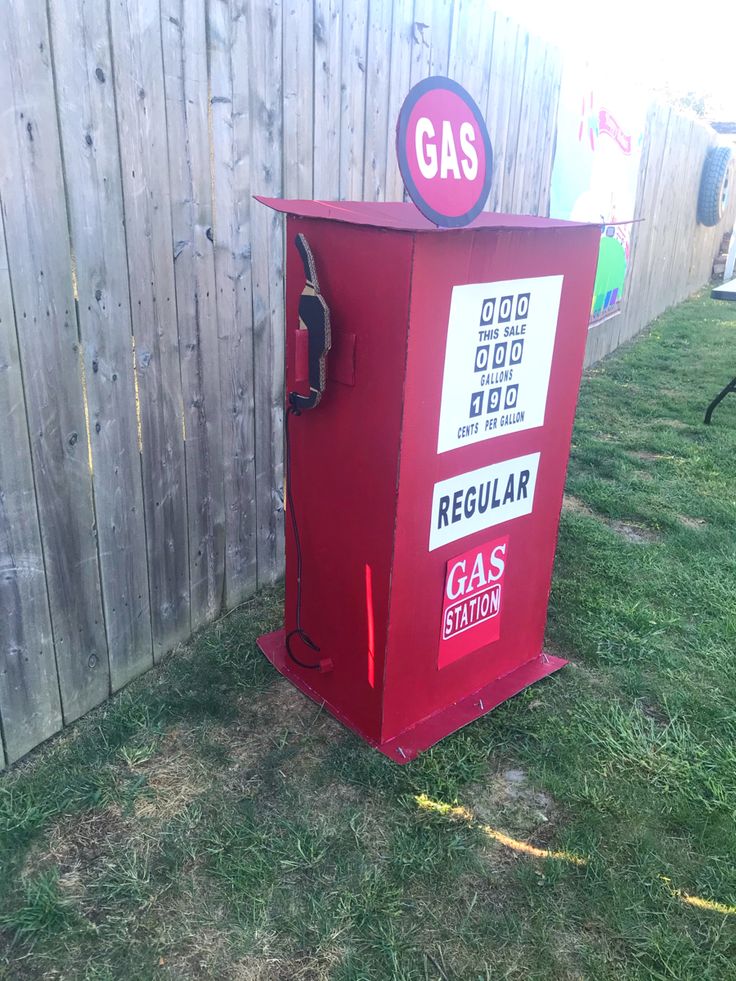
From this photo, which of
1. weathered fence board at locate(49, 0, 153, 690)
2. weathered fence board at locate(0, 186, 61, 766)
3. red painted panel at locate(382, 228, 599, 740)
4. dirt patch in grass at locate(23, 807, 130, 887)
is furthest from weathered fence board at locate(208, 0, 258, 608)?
dirt patch in grass at locate(23, 807, 130, 887)

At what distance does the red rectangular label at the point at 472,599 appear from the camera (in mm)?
2547

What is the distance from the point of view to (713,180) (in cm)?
1159

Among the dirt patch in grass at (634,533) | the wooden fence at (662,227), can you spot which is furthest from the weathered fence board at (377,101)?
the wooden fence at (662,227)

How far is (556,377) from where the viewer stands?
8.57ft

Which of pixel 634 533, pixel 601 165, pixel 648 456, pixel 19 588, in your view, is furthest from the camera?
pixel 601 165

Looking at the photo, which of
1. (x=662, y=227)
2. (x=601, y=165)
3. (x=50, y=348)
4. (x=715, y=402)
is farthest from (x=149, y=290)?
(x=662, y=227)

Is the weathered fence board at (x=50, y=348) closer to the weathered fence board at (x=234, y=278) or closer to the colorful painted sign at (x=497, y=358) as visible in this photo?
the weathered fence board at (x=234, y=278)

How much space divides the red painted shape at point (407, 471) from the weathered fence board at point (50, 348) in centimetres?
65

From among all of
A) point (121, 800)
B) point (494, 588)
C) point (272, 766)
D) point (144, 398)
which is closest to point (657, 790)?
point (494, 588)

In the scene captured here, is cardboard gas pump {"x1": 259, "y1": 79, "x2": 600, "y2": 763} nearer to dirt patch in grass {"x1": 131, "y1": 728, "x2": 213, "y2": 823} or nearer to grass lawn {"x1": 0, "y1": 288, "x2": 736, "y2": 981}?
grass lawn {"x1": 0, "y1": 288, "x2": 736, "y2": 981}

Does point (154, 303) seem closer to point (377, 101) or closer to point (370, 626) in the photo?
point (370, 626)

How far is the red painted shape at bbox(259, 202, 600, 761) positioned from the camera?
207 cm

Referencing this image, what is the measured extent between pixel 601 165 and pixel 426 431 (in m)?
5.44

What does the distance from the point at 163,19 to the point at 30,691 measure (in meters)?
2.12
